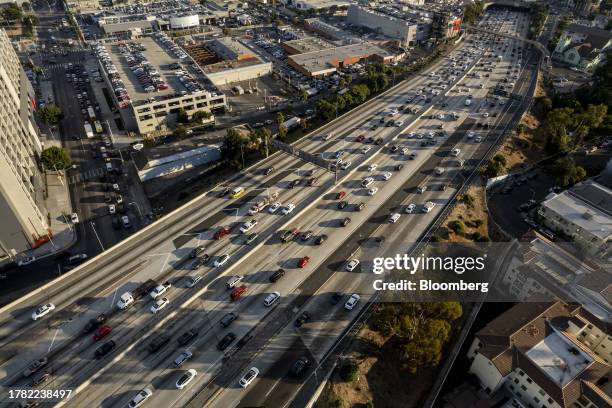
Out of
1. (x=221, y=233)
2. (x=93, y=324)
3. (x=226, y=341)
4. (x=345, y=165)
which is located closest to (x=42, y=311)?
(x=93, y=324)

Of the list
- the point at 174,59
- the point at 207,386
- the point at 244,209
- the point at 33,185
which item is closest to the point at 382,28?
the point at 174,59

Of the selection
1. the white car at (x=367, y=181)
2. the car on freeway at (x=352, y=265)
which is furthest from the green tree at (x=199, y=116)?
the car on freeway at (x=352, y=265)

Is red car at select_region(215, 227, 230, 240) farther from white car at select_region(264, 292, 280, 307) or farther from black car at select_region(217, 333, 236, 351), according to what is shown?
black car at select_region(217, 333, 236, 351)

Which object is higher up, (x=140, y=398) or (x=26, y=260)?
(x=140, y=398)

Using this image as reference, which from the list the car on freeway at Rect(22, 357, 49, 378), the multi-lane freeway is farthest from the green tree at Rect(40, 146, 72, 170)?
the car on freeway at Rect(22, 357, 49, 378)

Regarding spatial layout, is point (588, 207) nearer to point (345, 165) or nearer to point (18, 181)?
point (345, 165)

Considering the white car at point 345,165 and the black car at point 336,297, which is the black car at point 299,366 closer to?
the black car at point 336,297

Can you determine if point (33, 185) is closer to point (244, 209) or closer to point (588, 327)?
point (244, 209)
